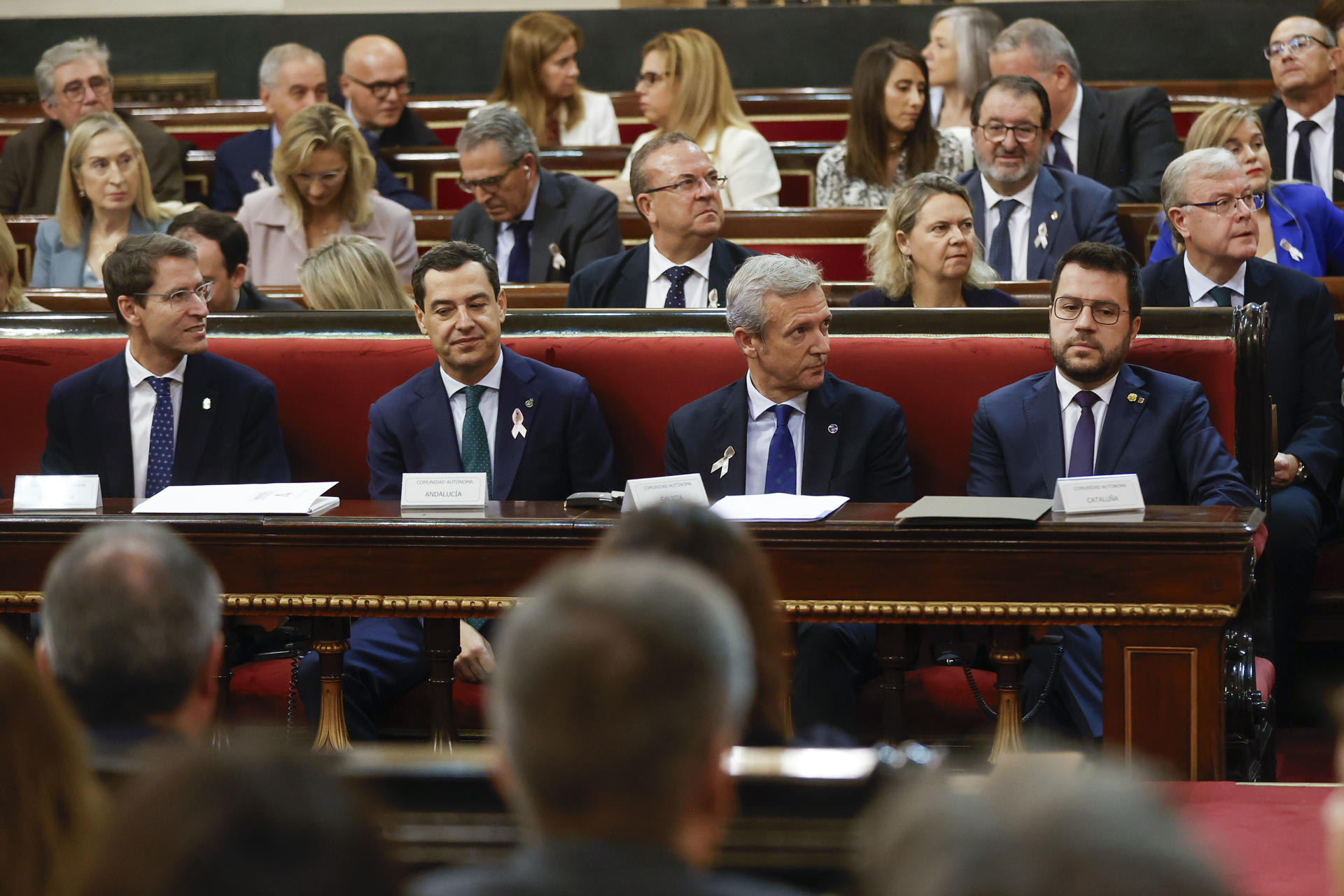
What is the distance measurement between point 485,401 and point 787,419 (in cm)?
68

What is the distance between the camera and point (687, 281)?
4.23 m

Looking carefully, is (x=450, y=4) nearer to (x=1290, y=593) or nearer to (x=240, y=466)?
(x=240, y=466)

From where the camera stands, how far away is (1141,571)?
2521 millimetres

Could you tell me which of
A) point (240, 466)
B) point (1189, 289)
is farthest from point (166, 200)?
point (1189, 289)

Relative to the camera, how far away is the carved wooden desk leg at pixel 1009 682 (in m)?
2.61

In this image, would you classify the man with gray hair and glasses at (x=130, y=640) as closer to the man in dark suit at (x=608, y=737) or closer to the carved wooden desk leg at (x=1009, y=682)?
the man in dark suit at (x=608, y=737)

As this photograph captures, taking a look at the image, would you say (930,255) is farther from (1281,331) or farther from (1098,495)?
(1098,495)

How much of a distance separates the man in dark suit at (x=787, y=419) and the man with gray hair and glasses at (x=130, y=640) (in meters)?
1.90

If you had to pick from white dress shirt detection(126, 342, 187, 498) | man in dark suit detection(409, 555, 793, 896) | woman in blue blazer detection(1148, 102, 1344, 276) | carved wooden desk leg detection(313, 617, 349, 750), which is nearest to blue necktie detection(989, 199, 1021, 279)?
woman in blue blazer detection(1148, 102, 1344, 276)

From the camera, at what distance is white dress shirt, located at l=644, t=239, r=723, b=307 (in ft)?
13.8

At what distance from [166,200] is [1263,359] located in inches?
165

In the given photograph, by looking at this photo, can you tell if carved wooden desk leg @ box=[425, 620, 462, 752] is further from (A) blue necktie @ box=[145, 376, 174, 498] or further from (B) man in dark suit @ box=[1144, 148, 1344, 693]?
(B) man in dark suit @ box=[1144, 148, 1344, 693]

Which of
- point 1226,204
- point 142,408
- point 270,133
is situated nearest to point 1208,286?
point 1226,204

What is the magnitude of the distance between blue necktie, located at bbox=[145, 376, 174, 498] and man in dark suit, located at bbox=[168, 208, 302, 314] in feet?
1.55
